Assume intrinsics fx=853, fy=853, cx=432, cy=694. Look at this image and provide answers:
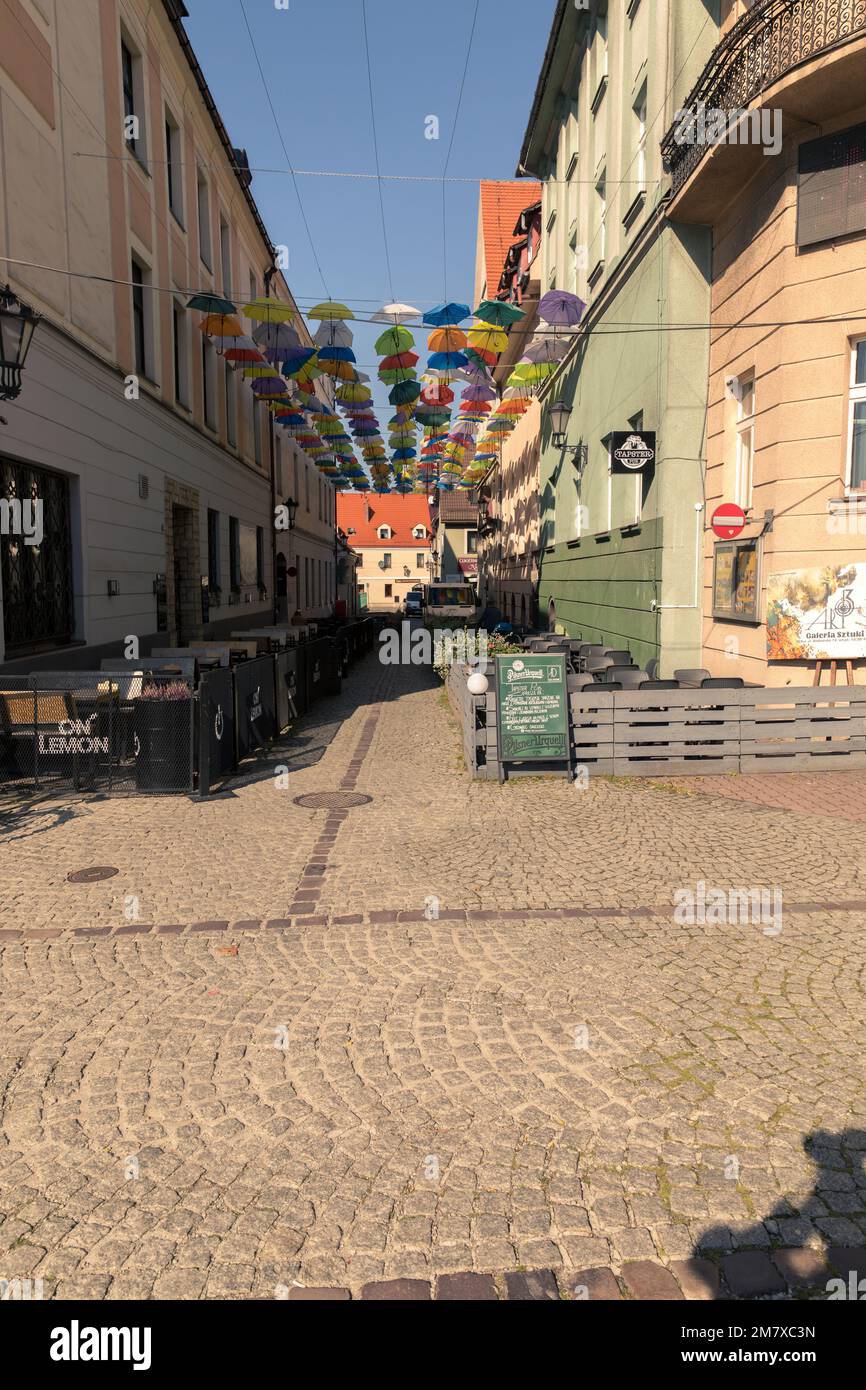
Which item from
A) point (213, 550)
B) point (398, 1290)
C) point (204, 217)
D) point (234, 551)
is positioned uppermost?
point (204, 217)

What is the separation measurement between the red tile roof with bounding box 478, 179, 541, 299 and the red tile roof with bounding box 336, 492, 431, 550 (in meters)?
53.4

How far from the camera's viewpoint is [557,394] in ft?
76.4

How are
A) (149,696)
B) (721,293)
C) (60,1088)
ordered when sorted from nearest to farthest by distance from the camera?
(60,1088) < (149,696) < (721,293)

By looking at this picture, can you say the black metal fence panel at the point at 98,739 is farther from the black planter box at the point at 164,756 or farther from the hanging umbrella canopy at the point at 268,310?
the hanging umbrella canopy at the point at 268,310

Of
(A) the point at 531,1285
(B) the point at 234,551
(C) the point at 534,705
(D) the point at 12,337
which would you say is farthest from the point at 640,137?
(A) the point at 531,1285

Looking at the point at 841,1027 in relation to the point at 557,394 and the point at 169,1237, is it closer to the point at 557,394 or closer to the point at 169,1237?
the point at 169,1237

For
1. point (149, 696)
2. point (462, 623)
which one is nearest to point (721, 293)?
point (149, 696)

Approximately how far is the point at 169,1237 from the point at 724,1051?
8.72 ft

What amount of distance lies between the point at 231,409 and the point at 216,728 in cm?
1800

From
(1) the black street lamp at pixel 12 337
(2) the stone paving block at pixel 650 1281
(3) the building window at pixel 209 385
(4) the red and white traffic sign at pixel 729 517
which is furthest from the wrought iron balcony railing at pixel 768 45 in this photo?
(3) the building window at pixel 209 385

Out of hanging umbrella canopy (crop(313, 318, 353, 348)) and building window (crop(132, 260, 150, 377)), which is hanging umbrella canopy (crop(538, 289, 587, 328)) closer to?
hanging umbrella canopy (crop(313, 318, 353, 348))

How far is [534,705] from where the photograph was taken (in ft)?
32.6

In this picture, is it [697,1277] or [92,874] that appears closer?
[697,1277]

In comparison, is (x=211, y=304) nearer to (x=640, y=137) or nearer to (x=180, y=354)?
(x=180, y=354)
